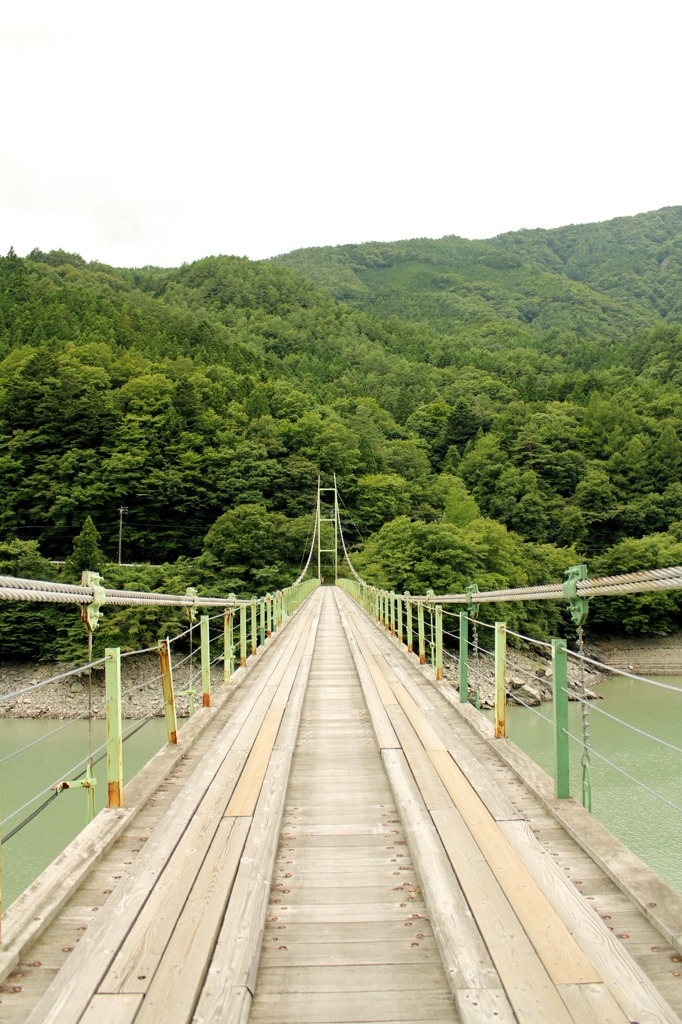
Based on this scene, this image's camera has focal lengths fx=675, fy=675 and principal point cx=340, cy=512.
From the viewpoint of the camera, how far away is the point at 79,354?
5384 cm

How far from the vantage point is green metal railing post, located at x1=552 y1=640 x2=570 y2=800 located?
3.07m

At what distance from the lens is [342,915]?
2213mm

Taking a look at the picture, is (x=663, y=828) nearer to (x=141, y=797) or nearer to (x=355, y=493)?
(x=141, y=797)

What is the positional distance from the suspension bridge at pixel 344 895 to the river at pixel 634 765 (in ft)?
11.7

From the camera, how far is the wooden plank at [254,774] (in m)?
3.04

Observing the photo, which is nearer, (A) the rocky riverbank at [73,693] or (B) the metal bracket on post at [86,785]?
(B) the metal bracket on post at [86,785]

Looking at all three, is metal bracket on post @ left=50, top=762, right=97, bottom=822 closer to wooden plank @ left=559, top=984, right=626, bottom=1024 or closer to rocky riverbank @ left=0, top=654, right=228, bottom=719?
wooden plank @ left=559, top=984, right=626, bottom=1024

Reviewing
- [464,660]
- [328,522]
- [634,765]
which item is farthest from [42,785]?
[328,522]

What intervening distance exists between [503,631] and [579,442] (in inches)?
2276

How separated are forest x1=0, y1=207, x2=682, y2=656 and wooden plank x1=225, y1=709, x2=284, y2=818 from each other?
2535cm

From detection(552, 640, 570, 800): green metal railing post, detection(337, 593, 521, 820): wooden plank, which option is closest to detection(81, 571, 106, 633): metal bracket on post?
detection(337, 593, 521, 820): wooden plank

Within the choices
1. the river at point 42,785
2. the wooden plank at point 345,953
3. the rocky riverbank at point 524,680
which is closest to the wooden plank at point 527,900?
the wooden plank at point 345,953

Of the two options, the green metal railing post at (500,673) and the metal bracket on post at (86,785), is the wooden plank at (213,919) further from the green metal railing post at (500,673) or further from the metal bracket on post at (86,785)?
the green metal railing post at (500,673)

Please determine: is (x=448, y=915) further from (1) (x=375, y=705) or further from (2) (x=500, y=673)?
(1) (x=375, y=705)
